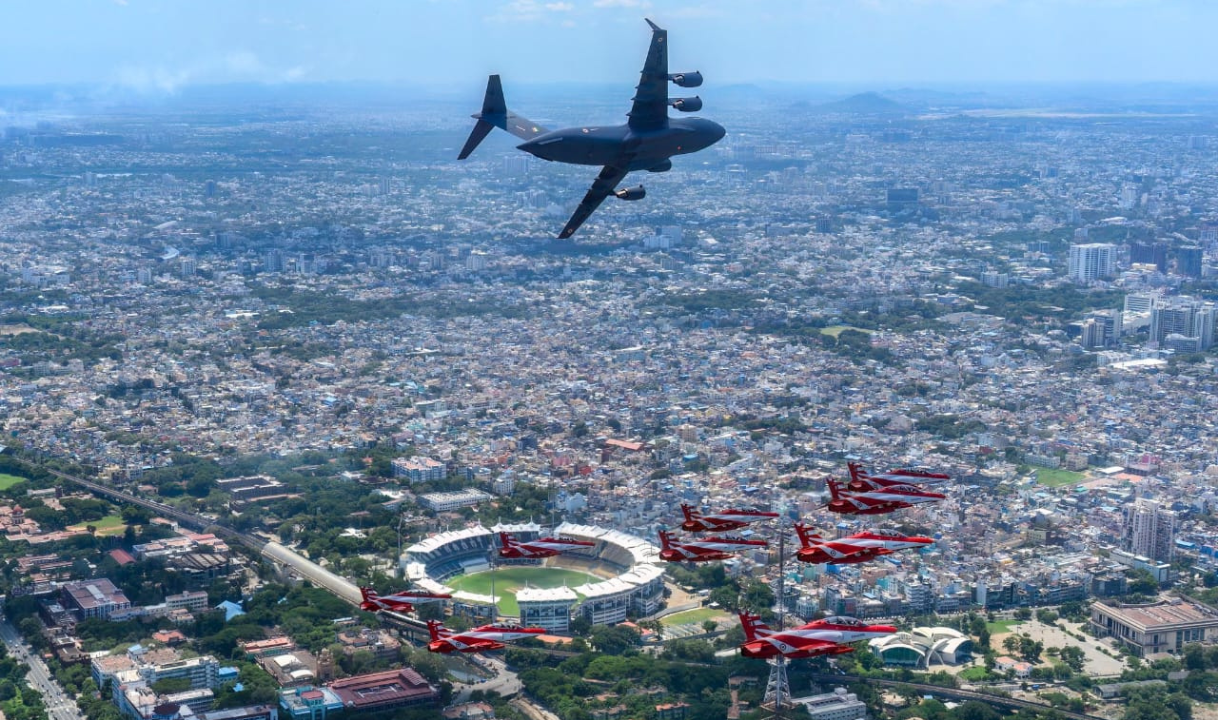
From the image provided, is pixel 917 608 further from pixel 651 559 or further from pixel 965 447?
pixel 965 447

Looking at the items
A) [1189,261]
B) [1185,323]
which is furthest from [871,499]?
[1189,261]

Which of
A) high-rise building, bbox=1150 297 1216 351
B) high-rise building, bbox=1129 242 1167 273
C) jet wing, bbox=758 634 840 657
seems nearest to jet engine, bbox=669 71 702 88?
jet wing, bbox=758 634 840 657

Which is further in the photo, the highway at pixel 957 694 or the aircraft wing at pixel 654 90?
the highway at pixel 957 694

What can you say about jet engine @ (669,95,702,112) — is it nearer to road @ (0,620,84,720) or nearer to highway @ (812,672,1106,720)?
highway @ (812,672,1106,720)

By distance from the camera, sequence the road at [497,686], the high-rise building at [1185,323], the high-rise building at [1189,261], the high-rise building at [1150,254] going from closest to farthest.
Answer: the road at [497,686] → the high-rise building at [1185,323] → the high-rise building at [1189,261] → the high-rise building at [1150,254]

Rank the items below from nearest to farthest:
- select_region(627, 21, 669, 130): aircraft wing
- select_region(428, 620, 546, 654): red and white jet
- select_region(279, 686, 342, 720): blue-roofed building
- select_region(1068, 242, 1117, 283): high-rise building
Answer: select_region(627, 21, 669, 130): aircraft wing, select_region(428, 620, 546, 654): red and white jet, select_region(279, 686, 342, 720): blue-roofed building, select_region(1068, 242, 1117, 283): high-rise building

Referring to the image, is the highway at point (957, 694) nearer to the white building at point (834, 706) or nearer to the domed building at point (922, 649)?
the white building at point (834, 706)

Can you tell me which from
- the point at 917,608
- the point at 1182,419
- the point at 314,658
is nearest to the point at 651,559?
the point at 917,608

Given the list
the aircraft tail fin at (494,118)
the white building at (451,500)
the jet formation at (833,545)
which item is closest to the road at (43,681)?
the white building at (451,500)
